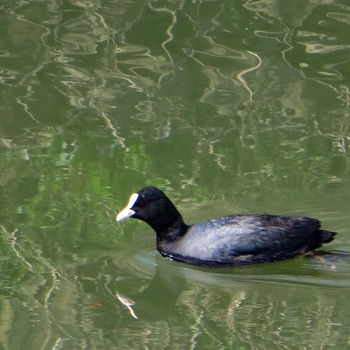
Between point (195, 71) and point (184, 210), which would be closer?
point (184, 210)

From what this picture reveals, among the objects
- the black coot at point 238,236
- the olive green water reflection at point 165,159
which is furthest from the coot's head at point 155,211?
the olive green water reflection at point 165,159

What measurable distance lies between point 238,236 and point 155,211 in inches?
25.8

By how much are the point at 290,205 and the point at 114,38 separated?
13.5 ft

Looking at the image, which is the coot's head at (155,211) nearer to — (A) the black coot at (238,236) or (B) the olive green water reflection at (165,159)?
(A) the black coot at (238,236)

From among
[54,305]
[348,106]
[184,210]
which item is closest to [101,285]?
[54,305]

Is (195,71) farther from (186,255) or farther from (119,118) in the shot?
(186,255)

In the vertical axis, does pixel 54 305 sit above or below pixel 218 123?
below

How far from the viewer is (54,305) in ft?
28.0

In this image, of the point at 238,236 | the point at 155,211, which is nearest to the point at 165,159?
the point at 155,211

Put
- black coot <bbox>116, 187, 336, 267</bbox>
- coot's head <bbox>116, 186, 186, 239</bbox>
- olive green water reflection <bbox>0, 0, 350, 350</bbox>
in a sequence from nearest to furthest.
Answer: olive green water reflection <bbox>0, 0, 350, 350</bbox> < black coot <bbox>116, 187, 336, 267</bbox> < coot's head <bbox>116, 186, 186, 239</bbox>

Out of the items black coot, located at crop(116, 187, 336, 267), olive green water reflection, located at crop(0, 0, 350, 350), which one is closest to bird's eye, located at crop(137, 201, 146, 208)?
black coot, located at crop(116, 187, 336, 267)

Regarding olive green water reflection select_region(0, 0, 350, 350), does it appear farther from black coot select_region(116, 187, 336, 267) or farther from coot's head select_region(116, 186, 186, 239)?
coot's head select_region(116, 186, 186, 239)

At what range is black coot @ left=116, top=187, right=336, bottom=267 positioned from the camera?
9422 millimetres

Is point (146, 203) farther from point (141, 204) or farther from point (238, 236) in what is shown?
point (238, 236)
